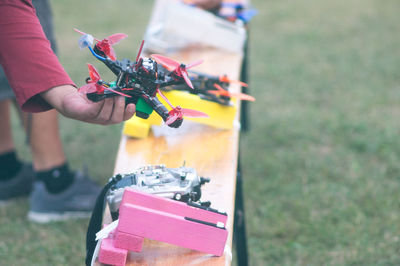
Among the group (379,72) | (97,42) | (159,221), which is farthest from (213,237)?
(379,72)

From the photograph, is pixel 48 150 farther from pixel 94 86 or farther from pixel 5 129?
pixel 94 86

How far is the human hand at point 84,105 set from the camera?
3.01 ft

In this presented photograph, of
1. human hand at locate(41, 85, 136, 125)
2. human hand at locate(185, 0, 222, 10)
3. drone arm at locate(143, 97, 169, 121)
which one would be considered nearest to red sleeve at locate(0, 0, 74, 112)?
human hand at locate(41, 85, 136, 125)

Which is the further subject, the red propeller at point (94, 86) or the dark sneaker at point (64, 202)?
the dark sneaker at point (64, 202)

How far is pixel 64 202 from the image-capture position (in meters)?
1.91

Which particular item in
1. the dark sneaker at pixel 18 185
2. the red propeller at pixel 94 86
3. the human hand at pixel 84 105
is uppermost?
the red propeller at pixel 94 86

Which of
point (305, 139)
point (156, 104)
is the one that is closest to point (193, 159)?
point (156, 104)

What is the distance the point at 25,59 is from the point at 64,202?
1117 mm

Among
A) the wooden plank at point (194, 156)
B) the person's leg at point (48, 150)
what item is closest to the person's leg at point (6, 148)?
the person's leg at point (48, 150)

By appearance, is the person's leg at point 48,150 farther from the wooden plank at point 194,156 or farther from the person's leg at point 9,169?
the wooden plank at point 194,156

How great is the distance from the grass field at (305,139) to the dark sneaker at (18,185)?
57 millimetres

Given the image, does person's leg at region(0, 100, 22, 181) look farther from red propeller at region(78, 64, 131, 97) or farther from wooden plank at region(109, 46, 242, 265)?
red propeller at region(78, 64, 131, 97)

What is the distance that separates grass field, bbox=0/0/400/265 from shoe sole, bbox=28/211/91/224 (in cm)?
3

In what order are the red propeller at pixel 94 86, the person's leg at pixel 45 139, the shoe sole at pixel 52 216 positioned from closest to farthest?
the red propeller at pixel 94 86, the person's leg at pixel 45 139, the shoe sole at pixel 52 216
